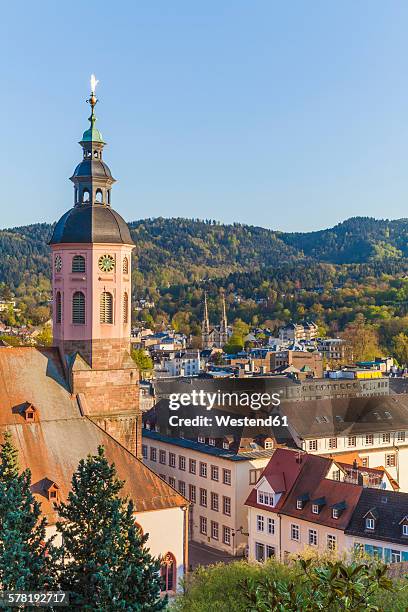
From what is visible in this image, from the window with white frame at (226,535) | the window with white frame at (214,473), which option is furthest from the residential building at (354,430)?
the window with white frame at (226,535)

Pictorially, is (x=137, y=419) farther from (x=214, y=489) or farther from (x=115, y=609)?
(x=115, y=609)

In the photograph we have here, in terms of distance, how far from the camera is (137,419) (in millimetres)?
34344

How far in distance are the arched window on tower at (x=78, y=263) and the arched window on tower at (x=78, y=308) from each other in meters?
0.95

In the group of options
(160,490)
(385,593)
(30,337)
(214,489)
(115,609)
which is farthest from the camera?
(30,337)

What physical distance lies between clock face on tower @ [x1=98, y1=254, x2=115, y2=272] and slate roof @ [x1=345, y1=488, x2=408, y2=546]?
48.3 ft

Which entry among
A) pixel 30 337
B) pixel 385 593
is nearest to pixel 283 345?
pixel 30 337

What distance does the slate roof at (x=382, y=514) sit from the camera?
112 feet

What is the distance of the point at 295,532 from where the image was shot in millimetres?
38531

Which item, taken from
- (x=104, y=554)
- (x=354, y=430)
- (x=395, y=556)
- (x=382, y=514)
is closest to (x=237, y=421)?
(x=354, y=430)

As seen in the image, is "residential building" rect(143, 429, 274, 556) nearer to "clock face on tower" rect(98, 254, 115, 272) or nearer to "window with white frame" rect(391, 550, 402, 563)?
"window with white frame" rect(391, 550, 402, 563)

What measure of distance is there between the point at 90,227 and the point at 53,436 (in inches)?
349

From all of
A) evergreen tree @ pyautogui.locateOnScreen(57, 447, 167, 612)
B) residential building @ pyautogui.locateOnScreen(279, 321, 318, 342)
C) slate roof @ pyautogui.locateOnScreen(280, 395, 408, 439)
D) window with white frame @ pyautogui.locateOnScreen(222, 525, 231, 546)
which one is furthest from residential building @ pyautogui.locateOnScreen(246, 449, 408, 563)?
residential building @ pyautogui.locateOnScreen(279, 321, 318, 342)

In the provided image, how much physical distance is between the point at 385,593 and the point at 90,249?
18.5 meters

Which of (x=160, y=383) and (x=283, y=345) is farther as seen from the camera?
(x=283, y=345)
